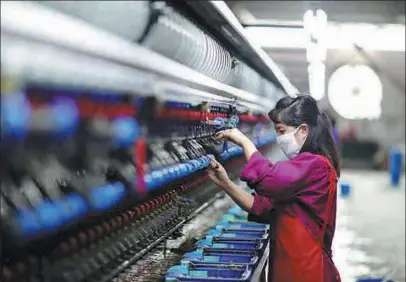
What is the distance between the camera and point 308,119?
265cm

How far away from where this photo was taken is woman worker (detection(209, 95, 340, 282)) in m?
2.50

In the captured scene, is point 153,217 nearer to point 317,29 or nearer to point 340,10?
point 317,29

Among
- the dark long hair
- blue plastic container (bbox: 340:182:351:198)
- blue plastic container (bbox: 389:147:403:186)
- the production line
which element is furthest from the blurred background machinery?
blue plastic container (bbox: 389:147:403:186)

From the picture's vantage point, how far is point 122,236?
1.75 metres

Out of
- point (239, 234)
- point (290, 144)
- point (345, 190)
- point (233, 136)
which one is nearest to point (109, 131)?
point (233, 136)

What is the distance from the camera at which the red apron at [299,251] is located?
2.60m

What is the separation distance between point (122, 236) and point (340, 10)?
7324 mm

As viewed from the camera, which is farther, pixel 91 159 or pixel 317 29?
pixel 317 29

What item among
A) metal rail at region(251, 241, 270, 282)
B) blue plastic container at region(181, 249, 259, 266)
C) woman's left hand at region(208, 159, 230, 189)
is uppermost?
woman's left hand at region(208, 159, 230, 189)

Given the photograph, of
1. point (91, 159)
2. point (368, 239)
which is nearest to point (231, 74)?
point (91, 159)

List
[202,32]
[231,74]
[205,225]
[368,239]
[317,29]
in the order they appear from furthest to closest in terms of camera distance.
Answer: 1. [368,239]
2. [317,29]
3. [231,74]
4. [205,225]
5. [202,32]

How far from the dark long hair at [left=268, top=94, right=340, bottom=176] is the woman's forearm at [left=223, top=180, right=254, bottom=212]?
311 mm

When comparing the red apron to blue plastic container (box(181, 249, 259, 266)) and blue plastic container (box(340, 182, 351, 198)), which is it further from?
blue plastic container (box(340, 182, 351, 198))

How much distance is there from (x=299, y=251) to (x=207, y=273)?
511 mm
